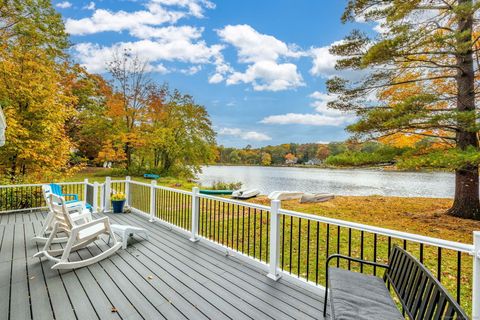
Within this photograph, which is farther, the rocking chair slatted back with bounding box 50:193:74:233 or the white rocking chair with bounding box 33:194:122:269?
the rocking chair slatted back with bounding box 50:193:74:233

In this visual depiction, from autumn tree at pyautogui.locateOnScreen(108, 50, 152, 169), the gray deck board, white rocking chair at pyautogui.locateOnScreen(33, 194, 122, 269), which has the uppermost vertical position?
autumn tree at pyautogui.locateOnScreen(108, 50, 152, 169)

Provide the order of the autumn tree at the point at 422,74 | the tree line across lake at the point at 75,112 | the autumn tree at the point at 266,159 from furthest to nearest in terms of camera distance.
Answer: the autumn tree at the point at 266,159, the tree line across lake at the point at 75,112, the autumn tree at the point at 422,74

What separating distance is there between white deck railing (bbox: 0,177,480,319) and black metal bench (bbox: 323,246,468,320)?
212 millimetres

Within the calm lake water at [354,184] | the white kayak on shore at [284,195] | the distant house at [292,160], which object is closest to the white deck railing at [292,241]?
the white kayak on shore at [284,195]

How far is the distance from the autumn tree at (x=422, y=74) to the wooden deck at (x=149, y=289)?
536 centimetres

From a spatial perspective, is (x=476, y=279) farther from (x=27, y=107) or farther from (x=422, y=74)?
(x=27, y=107)

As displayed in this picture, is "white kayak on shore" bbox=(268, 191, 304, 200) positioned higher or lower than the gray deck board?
lower

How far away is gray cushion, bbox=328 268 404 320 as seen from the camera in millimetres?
1529

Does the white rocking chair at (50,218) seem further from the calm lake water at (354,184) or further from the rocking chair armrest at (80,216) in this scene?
the calm lake water at (354,184)

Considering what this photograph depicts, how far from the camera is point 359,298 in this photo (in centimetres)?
170

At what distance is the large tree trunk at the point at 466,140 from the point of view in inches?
276

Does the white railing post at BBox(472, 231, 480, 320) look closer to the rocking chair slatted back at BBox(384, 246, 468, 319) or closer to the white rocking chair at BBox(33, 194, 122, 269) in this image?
the rocking chair slatted back at BBox(384, 246, 468, 319)

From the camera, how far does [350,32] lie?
7.98 meters

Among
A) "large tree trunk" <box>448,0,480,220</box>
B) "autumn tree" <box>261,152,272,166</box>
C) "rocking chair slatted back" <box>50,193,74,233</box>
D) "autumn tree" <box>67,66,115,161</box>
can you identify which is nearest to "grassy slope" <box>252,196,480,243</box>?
"large tree trunk" <box>448,0,480,220</box>
